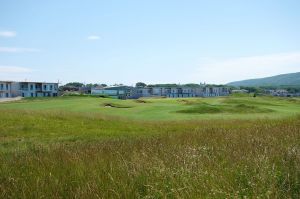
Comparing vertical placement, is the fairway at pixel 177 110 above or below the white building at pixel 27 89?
below

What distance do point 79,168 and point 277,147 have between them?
10.7 ft

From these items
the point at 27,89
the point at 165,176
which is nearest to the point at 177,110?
the point at 165,176

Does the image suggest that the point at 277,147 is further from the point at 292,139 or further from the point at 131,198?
the point at 131,198

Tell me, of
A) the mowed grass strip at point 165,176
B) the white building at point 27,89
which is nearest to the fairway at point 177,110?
the mowed grass strip at point 165,176

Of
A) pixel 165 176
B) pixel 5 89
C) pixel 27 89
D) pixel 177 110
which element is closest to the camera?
pixel 165 176

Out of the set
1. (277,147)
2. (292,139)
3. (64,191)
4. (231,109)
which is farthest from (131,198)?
(231,109)

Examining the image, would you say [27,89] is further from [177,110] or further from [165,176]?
[165,176]

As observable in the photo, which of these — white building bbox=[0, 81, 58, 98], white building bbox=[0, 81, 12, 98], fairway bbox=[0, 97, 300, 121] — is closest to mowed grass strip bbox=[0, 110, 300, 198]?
fairway bbox=[0, 97, 300, 121]

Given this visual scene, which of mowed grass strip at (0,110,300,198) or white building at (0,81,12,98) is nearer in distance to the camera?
mowed grass strip at (0,110,300,198)

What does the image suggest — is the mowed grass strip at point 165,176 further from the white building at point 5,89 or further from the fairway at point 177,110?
the white building at point 5,89

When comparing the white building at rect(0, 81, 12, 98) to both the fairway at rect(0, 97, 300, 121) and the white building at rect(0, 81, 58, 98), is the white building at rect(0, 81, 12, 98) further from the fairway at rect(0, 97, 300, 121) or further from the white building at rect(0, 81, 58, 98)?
the fairway at rect(0, 97, 300, 121)

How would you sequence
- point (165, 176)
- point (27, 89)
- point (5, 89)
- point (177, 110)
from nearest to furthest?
point (165, 176), point (177, 110), point (5, 89), point (27, 89)

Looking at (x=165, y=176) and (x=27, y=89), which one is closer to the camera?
(x=165, y=176)

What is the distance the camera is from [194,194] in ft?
13.5
